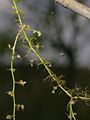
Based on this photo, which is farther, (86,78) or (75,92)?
(86,78)

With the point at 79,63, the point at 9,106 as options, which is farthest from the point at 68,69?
the point at 9,106

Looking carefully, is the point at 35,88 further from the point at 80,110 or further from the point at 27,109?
the point at 80,110

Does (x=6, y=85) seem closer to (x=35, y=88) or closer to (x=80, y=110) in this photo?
(x=35, y=88)

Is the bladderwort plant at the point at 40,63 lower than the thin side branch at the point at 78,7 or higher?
lower

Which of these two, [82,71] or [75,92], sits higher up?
A: [82,71]

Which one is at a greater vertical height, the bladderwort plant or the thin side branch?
the thin side branch

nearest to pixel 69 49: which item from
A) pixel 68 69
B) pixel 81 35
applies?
pixel 81 35

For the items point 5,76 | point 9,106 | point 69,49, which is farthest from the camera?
point 5,76

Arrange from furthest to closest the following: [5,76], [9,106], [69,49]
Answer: [5,76] < [9,106] < [69,49]

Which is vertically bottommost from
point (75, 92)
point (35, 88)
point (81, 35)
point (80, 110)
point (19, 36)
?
point (75, 92)
